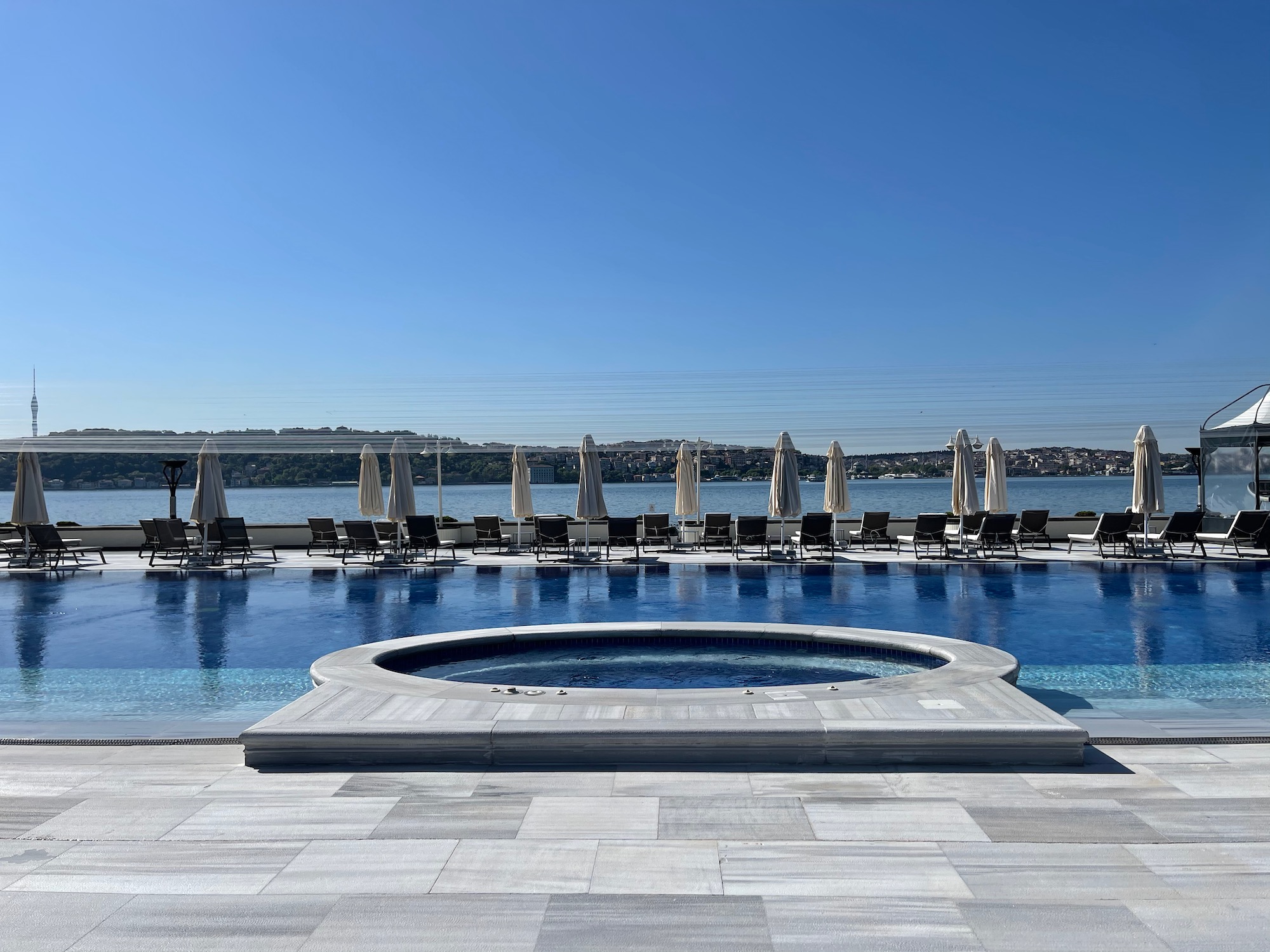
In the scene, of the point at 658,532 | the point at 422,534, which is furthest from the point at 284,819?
the point at 658,532

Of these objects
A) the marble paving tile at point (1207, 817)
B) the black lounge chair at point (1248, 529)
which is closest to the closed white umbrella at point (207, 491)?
the marble paving tile at point (1207, 817)

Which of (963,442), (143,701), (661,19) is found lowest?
(143,701)

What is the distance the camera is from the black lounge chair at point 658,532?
1830 cm

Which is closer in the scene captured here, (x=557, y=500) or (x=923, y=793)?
(x=923, y=793)

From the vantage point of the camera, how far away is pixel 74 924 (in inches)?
124

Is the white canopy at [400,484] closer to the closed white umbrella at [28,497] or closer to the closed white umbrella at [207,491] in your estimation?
the closed white umbrella at [207,491]

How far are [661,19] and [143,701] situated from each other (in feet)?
36.5

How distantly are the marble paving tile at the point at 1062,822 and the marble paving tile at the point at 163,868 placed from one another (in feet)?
9.65

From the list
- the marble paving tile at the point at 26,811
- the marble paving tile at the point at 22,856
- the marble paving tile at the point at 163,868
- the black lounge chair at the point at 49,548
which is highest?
the black lounge chair at the point at 49,548

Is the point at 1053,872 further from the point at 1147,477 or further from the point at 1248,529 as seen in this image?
the point at 1248,529

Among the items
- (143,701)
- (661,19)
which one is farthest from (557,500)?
(143,701)

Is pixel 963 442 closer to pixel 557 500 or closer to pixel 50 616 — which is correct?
pixel 50 616

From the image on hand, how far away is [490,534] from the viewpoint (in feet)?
62.2

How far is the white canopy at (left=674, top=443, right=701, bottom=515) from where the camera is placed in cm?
1888
